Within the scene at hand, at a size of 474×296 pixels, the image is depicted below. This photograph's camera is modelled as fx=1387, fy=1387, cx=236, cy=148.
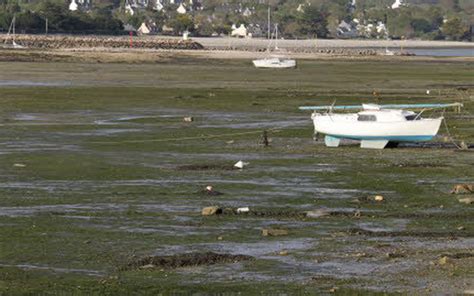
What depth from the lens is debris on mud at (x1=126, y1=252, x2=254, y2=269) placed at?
→ 24891 mm

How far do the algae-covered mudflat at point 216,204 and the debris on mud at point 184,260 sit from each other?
0.05 metres

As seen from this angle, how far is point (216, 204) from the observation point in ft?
108

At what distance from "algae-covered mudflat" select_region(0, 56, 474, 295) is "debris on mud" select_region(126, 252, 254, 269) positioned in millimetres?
48

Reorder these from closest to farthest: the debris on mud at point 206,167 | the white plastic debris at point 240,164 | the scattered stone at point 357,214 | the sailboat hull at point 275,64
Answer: the scattered stone at point 357,214 < the debris on mud at point 206,167 < the white plastic debris at point 240,164 < the sailboat hull at point 275,64

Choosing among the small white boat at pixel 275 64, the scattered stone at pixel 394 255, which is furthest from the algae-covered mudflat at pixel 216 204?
the small white boat at pixel 275 64

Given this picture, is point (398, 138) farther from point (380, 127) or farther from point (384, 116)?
point (384, 116)

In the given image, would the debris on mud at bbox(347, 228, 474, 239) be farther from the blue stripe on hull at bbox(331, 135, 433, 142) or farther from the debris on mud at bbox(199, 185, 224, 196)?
the blue stripe on hull at bbox(331, 135, 433, 142)

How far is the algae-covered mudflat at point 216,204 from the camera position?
2403cm

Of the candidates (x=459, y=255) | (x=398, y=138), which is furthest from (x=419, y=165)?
(x=459, y=255)

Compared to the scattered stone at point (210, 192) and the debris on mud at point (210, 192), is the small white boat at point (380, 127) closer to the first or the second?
the debris on mud at point (210, 192)

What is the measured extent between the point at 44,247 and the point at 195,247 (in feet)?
9.51

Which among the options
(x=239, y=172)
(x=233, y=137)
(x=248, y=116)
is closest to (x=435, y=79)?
(x=248, y=116)

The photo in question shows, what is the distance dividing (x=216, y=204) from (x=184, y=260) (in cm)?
777

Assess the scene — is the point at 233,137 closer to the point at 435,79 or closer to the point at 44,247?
the point at 44,247
